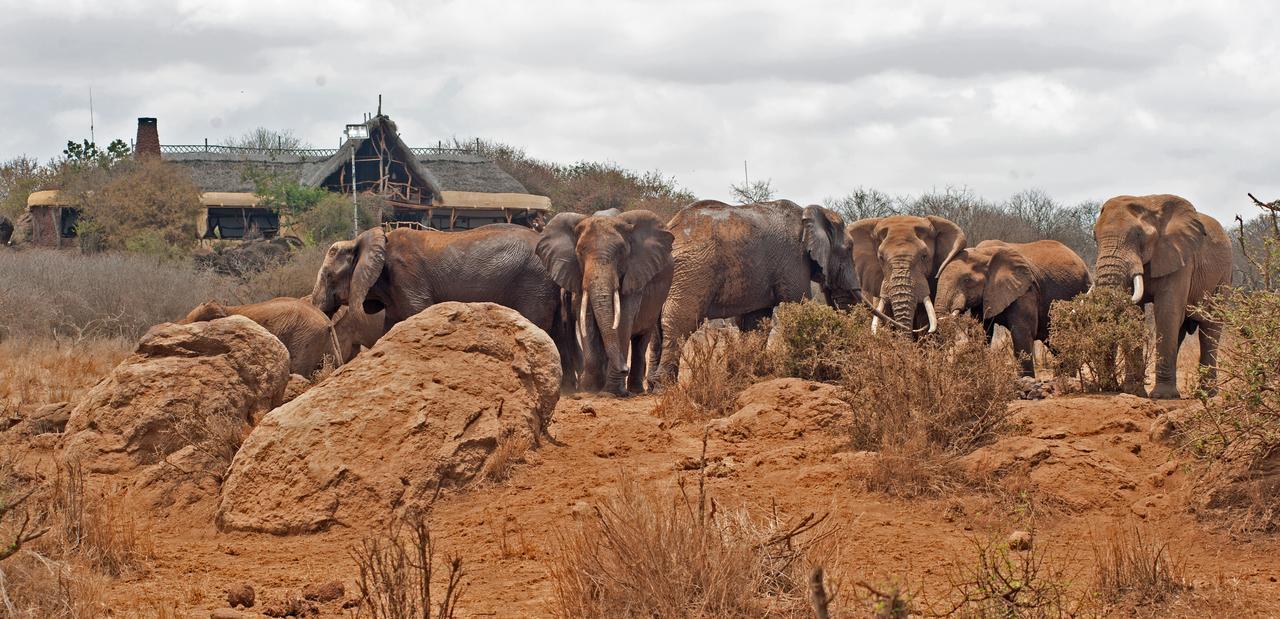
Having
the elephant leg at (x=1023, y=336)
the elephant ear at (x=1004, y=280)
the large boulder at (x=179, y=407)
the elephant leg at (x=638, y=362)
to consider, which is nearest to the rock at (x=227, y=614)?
the large boulder at (x=179, y=407)

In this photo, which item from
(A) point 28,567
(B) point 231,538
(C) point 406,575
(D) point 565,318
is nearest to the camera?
(C) point 406,575

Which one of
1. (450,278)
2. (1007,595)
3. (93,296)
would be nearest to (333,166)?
(93,296)

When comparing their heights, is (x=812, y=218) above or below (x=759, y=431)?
above

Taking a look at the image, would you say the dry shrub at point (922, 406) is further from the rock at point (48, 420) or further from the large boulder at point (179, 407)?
Result: the rock at point (48, 420)

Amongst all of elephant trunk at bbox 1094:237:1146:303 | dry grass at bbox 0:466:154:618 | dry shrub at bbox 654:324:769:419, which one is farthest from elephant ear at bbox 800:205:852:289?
dry grass at bbox 0:466:154:618

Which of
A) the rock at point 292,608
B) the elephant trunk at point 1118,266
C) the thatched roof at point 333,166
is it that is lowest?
the rock at point 292,608

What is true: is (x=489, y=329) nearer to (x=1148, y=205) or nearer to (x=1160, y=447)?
(x=1160, y=447)

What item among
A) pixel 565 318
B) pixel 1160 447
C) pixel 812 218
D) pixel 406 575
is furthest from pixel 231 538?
pixel 812 218

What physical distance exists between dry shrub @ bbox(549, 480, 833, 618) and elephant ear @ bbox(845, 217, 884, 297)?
37.9 ft

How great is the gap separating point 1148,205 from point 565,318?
5948mm

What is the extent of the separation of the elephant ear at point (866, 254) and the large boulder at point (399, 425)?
8402mm

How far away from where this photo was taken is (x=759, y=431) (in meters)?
9.41

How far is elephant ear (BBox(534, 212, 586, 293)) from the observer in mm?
14320

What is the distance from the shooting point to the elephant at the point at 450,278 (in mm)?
15289
